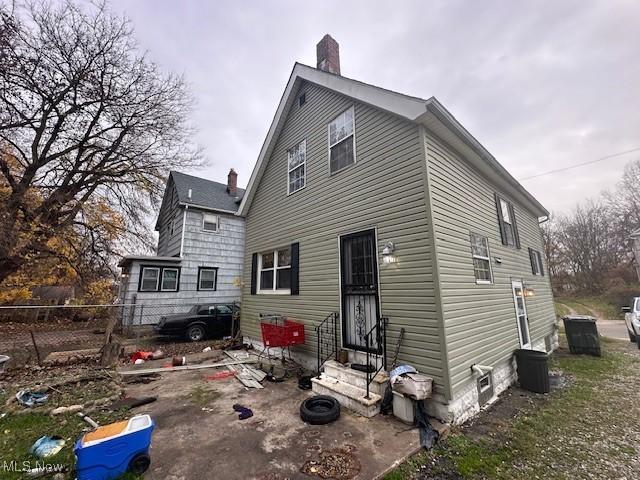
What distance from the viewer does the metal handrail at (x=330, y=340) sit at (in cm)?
540

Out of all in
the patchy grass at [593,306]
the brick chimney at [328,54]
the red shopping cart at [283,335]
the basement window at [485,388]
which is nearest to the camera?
the basement window at [485,388]

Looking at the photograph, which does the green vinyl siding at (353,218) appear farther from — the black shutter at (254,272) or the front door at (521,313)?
the front door at (521,313)

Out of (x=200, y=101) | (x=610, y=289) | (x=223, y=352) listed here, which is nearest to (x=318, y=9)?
(x=200, y=101)

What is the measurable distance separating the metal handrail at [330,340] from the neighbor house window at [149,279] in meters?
9.33

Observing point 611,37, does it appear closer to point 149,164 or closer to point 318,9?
point 318,9

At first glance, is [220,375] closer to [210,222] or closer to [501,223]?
[501,223]

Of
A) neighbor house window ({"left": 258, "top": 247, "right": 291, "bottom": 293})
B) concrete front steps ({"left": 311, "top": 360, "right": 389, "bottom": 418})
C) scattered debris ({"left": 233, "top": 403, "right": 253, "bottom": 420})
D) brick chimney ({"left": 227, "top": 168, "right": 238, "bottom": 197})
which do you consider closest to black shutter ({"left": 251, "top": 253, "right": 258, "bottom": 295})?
neighbor house window ({"left": 258, "top": 247, "right": 291, "bottom": 293})

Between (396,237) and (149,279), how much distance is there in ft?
37.6

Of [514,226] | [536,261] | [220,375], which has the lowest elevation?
[220,375]

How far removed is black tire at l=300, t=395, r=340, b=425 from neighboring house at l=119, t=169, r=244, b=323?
8581mm

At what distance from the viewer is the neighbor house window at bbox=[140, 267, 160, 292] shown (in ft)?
36.8

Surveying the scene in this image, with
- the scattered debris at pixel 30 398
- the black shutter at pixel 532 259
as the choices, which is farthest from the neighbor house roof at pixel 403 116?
the scattered debris at pixel 30 398

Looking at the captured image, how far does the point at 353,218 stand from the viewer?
5391 mm

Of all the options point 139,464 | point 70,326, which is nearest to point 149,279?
point 70,326
